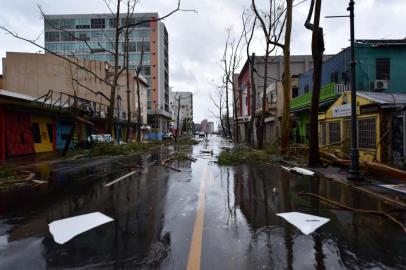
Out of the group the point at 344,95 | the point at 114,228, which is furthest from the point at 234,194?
the point at 344,95

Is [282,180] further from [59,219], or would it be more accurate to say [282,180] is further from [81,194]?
[59,219]

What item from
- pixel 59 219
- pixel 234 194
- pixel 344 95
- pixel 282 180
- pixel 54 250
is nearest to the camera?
pixel 54 250

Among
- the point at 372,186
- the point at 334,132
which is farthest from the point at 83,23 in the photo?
the point at 372,186

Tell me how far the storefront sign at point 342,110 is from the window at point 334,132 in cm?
56

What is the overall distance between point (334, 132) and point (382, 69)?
9.84m

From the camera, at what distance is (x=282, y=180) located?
12.1m

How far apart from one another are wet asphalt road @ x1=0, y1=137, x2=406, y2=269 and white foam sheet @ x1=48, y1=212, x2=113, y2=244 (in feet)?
0.46

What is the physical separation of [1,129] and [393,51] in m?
27.8

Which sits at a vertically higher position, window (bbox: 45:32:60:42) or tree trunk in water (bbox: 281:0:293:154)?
window (bbox: 45:32:60:42)

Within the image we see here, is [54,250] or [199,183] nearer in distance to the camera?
[54,250]

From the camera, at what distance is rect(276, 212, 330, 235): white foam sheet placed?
237 inches

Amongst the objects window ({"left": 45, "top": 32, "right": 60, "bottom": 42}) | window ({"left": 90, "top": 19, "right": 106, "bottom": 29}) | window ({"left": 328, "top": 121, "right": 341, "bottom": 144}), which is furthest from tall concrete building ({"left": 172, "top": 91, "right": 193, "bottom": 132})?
window ({"left": 328, "top": 121, "right": 341, "bottom": 144})

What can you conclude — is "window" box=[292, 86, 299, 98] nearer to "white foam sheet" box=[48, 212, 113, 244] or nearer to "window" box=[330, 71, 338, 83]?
"window" box=[330, 71, 338, 83]

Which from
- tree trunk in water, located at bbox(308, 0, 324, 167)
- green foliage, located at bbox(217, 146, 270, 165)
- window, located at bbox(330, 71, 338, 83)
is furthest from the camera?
window, located at bbox(330, 71, 338, 83)
